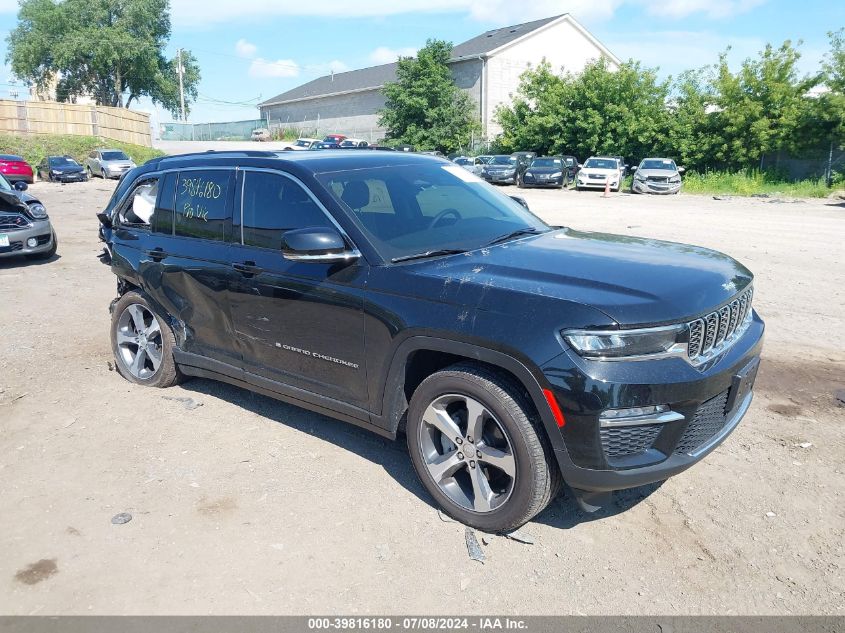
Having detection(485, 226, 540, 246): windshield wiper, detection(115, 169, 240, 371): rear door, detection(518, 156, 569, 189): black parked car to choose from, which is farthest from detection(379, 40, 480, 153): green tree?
detection(485, 226, 540, 246): windshield wiper

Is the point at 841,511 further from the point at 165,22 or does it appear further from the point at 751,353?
the point at 165,22

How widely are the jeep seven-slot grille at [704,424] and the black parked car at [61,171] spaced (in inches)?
1402

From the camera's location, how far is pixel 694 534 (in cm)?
358

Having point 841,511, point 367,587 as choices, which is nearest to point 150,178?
point 367,587

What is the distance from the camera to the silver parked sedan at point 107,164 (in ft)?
117

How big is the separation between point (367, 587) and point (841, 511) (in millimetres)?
2518

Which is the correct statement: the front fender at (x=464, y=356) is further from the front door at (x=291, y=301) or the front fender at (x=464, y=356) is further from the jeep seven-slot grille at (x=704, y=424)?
the jeep seven-slot grille at (x=704, y=424)

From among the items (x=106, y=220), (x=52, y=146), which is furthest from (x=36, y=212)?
(x=52, y=146)

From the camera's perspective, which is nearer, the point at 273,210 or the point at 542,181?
the point at 273,210

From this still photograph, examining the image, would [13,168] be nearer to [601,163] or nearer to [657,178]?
[601,163]

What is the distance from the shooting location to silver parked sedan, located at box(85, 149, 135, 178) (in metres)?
35.6

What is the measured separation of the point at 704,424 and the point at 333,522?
1.95 metres

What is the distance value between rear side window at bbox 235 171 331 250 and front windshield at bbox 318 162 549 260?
0.60ft

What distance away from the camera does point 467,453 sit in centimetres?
359
